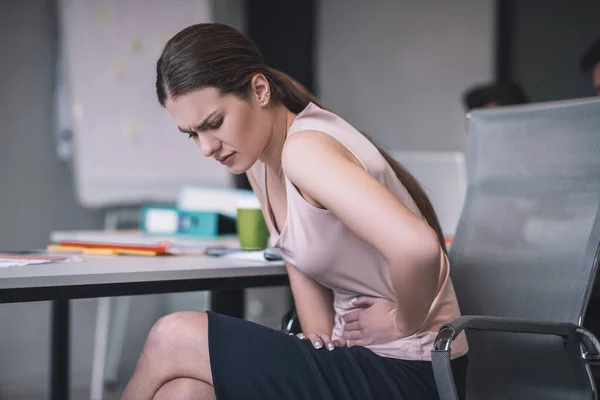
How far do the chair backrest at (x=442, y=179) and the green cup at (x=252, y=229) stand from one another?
1.09 meters

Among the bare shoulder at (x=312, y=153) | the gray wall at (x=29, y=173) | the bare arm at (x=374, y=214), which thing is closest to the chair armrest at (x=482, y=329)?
the bare arm at (x=374, y=214)

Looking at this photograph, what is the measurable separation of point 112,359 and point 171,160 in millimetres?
1024

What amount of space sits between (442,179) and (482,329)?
1.68 m

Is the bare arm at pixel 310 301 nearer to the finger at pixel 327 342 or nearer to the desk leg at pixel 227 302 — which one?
the finger at pixel 327 342

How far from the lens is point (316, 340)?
1304 millimetres

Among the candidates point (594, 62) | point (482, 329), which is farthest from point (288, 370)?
point (594, 62)

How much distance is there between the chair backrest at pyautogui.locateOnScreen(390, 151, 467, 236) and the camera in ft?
9.29

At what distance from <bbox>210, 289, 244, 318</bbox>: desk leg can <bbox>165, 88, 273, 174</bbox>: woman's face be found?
2.24ft

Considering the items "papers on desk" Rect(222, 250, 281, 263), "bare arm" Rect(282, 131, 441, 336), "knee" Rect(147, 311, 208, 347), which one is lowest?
"knee" Rect(147, 311, 208, 347)

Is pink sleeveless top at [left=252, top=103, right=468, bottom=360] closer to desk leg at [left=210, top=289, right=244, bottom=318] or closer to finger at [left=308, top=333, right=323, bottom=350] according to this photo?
finger at [left=308, top=333, right=323, bottom=350]

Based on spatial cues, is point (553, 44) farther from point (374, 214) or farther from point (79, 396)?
point (374, 214)

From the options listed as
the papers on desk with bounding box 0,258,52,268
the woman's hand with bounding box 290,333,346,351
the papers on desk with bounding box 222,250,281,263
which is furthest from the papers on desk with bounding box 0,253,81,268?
the woman's hand with bounding box 290,333,346,351

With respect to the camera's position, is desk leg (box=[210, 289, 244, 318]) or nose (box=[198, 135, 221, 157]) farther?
desk leg (box=[210, 289, 244, 318])

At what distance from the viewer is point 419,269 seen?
1.12 metres
